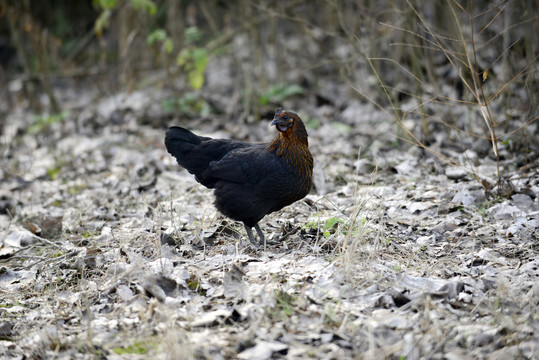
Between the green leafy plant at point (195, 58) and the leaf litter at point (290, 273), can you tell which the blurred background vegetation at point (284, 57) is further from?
the leaf litter at point (290, 273)

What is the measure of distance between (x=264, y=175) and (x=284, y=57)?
5.38 meters

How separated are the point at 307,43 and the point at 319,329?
25.0 ft

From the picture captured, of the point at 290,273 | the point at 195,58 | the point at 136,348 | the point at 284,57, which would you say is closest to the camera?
the point at 136,348

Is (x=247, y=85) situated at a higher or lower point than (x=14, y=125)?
higher

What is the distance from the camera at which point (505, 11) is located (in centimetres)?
646

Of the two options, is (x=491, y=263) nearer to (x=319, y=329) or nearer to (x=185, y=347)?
(x=319, y=329)

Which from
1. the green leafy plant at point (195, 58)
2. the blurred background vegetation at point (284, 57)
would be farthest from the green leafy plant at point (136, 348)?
the green leafy plant at point (195, 58)

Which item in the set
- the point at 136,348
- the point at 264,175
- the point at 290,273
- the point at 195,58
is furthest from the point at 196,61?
the point at 136,348

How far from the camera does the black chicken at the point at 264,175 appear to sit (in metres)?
4.11

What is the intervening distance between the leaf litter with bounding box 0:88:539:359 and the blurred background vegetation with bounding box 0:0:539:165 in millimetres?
1411

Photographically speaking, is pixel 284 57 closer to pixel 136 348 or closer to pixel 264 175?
pixel 264 175

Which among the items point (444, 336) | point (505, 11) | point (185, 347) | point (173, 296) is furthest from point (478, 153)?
point (185, 347)

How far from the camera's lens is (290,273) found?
3496 mm

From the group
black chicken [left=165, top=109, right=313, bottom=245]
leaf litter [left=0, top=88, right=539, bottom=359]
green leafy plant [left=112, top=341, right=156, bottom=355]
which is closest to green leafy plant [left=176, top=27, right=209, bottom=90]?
leaf litter [left=0, top=88, right=539, bottom=359]
